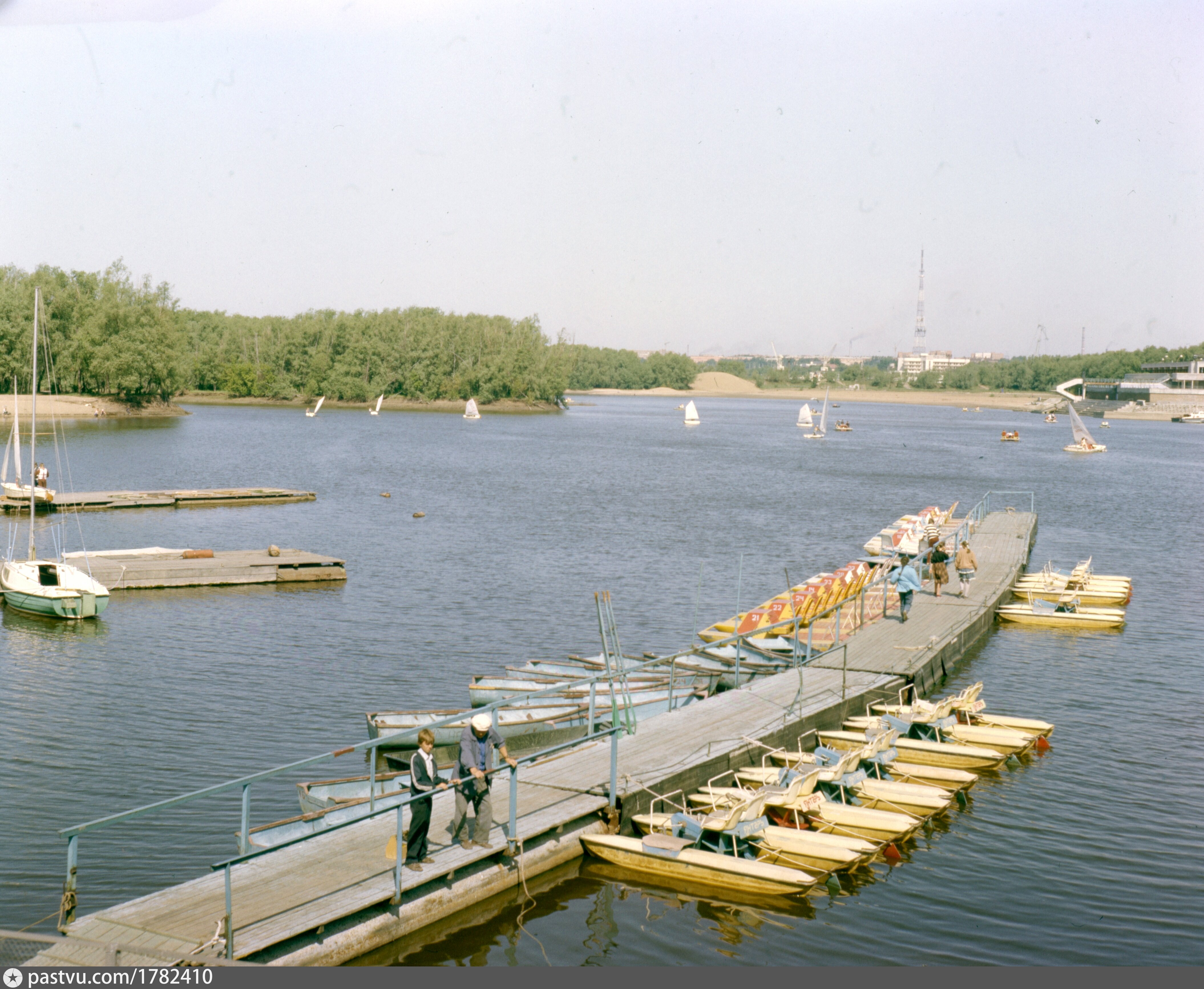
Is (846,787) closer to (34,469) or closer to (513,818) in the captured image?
(513,818)

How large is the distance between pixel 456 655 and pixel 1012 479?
76484 mm

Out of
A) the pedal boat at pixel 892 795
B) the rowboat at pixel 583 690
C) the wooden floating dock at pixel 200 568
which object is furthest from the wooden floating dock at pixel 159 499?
the pedal boat at pixel 892 795

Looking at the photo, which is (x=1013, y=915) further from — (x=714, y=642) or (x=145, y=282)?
(x=145, y=282)

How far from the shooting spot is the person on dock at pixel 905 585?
31734mm

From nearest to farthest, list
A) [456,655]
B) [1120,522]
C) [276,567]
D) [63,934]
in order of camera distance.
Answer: [63,934], [456,655], [276,567], [1120,522]

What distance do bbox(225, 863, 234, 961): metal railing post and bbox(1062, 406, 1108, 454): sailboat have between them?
12664cm

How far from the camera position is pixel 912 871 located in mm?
17406

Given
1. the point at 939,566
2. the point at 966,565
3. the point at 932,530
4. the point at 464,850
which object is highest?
the point at 939,566

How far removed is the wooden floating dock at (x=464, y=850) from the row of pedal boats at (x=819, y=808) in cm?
53

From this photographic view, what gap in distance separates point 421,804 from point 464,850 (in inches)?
47.9

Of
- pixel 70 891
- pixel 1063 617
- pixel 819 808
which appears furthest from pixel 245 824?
pixel 1063 617

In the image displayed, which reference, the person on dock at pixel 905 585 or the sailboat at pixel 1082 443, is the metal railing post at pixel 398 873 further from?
the sailboat at pixel 1082 443

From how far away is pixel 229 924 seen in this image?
1205cm

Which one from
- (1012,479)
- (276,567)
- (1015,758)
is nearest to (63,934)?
(1015,758)
